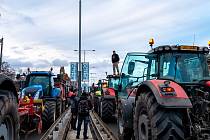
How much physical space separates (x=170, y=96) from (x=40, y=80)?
14.2 meters

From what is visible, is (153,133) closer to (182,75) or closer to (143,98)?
(143,98)

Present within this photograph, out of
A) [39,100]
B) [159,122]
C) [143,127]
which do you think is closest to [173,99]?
[159,122]

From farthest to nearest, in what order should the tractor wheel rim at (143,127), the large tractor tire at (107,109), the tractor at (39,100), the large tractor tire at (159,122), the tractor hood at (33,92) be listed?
the large tractor tire at (107,109)
the tractor hood at (33,92)
the tractor at (39,100)
the tractor wheel rim at (143,127)
the large tractor tire at (159,122)

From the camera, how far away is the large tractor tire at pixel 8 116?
519cm

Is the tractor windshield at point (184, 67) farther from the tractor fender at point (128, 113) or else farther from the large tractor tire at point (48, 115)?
the large tractor tire at point (48, 115)

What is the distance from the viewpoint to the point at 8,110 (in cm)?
543

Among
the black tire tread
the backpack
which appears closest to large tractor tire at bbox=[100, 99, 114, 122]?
the black tire tread

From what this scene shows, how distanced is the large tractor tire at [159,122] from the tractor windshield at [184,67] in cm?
110

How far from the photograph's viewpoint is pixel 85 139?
1349 cm

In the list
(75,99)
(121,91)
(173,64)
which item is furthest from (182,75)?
(75,99)

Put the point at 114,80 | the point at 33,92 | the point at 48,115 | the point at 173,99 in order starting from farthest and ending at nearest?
the point at 114,80 → the point at 33,92 → the point at 48,115 → the point at 173,99

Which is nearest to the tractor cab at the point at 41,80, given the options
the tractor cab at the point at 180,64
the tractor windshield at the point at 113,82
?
the tractor windshield at the point at 113,82

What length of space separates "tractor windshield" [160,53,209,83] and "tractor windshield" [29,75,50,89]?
12.3 meters

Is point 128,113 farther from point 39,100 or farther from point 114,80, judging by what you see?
point 114,80
